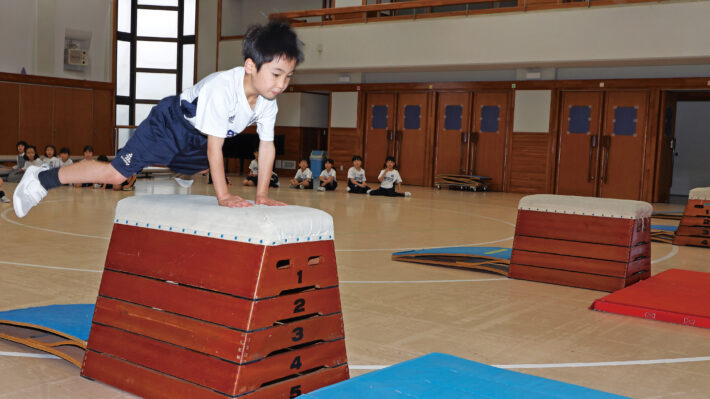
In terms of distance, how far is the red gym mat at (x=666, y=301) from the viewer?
4438 mm

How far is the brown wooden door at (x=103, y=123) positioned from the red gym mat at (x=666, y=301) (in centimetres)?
1938

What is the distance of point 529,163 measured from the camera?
17.7 meters

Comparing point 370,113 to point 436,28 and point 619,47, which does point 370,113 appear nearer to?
point 436,28

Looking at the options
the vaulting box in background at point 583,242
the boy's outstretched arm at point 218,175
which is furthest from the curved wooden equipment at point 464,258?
the boy's outstretched arm at point 218,175

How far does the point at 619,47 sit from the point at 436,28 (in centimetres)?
441

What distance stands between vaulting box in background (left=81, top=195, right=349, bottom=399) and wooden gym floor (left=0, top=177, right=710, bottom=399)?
0.90ft

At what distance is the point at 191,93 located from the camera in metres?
3.43

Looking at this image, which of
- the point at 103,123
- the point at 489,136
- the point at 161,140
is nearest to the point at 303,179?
the point at 489,136

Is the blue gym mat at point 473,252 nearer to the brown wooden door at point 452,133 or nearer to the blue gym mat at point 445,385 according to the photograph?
the blue gym mat at point 445,385

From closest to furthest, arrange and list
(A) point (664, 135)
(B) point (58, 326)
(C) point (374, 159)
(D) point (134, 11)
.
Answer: (B) point (58, 326)
(A) point (664, 135)
(C) point (374, 159)
(D) point (134, 11)

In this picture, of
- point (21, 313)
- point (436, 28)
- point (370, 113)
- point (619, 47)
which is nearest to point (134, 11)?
point (370, 113)

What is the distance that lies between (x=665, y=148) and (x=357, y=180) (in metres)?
7.36

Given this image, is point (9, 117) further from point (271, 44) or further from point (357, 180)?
point (271, 44)

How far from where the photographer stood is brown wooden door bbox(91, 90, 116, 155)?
2152 cm
